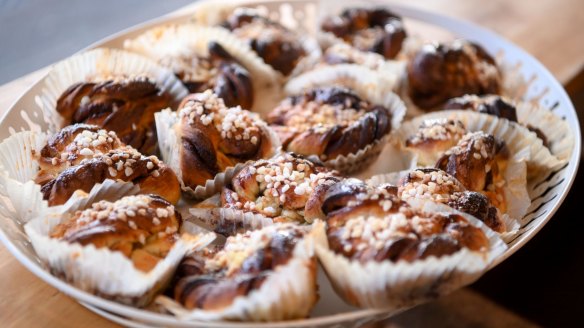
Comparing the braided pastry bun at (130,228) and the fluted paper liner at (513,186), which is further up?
the braided pastry bun at (130,228)

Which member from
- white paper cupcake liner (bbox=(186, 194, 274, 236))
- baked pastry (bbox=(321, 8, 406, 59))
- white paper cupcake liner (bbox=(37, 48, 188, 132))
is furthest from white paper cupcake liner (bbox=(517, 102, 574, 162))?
white paper cupcake liner (bbox=(37, 48, 188, 132))

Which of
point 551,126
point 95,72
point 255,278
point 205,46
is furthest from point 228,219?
point 551,126

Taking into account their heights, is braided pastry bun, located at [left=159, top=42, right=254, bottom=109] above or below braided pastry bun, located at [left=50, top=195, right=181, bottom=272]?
above

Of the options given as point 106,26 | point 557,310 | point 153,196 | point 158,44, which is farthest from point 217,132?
point 557,310

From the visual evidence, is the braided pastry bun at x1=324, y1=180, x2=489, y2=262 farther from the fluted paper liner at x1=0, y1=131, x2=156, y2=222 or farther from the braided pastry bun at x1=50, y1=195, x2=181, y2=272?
the fluted paper liner at x1=0, y1=131, x2=156, y2=222

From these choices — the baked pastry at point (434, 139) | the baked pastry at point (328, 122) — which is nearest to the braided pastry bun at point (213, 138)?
the baked pastry at point (328, 122)

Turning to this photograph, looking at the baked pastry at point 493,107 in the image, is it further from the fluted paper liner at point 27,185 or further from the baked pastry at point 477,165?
the fluted paper liner at point 27,185
